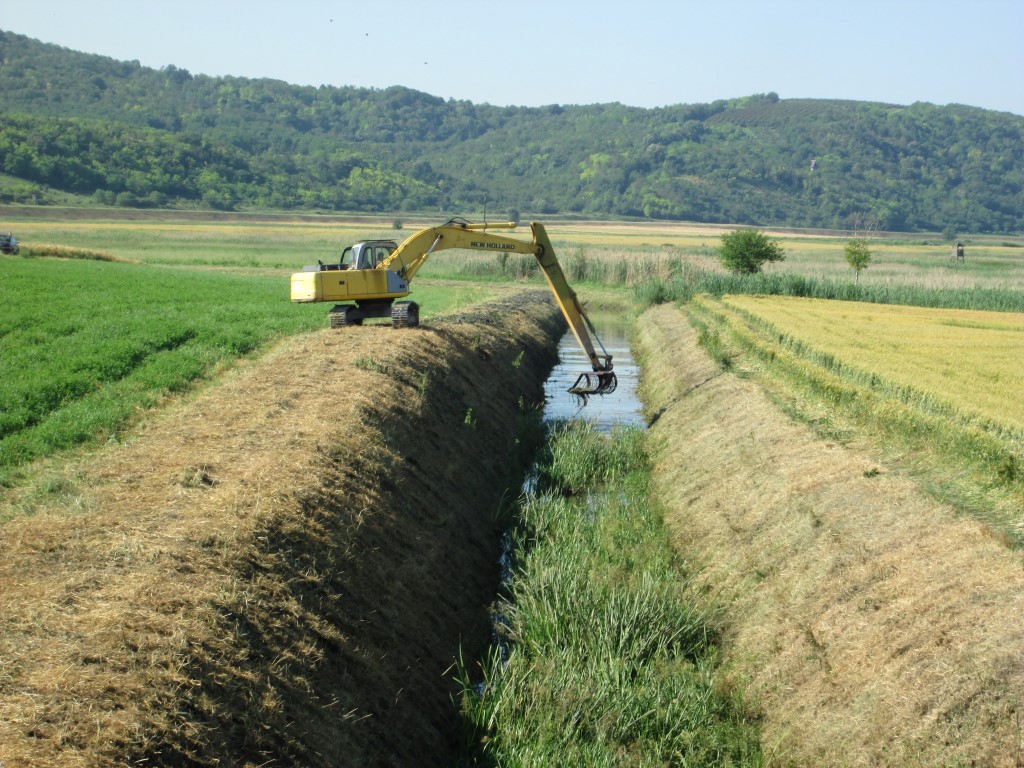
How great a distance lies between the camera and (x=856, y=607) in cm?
877

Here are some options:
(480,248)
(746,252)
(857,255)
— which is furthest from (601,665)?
(857,255)

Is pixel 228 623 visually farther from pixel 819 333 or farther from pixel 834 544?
pixel 819 333

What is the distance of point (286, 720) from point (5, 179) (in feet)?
369

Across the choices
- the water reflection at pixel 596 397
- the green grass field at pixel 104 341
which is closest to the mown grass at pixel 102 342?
the green grass field at pixel 104 341

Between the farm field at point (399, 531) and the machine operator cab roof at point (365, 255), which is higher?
the machine operator cab roof at point (365, 255)

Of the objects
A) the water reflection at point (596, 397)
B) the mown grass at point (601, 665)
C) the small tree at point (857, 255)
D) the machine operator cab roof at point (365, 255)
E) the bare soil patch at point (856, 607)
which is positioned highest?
the machine operator cab roof at point (365, 255)

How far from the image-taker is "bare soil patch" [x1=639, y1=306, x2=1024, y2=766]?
6961 mm

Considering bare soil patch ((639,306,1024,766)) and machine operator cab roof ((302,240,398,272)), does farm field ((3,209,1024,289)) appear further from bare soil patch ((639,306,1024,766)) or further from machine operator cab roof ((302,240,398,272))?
bare soil patch ((639,306,1024,766))

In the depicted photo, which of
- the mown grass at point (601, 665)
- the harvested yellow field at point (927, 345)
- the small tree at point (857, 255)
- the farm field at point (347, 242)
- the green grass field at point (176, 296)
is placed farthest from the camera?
the farm field at point (347, 242)

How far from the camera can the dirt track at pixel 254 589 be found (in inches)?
229

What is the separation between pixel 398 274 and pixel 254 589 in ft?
44.0

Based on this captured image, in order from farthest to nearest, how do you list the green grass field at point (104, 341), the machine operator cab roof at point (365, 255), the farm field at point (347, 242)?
the farm field at point (347, 242)
the machine operator cab roof at point (365, 255)
the green grass field at point (104, 341)

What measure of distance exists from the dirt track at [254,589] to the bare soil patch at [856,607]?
298 cm

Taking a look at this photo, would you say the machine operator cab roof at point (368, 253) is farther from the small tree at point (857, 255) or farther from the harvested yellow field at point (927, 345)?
the small tree at point (857, 255)
